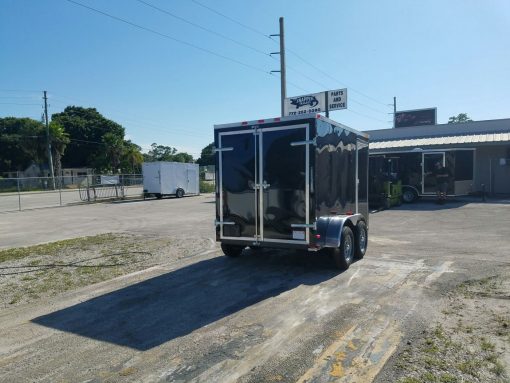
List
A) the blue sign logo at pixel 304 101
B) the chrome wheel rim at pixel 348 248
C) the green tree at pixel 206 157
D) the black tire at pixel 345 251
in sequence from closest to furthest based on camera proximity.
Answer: the black tire at pixel 345 251
the chrome wheel rim at pixel 348 248
the blue sign logo at pixel 304 101
the green tree at pixel 206 157

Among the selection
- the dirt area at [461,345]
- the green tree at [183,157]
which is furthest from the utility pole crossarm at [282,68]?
the green tree at [183,157]

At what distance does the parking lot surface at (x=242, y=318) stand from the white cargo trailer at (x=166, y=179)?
21.5 m

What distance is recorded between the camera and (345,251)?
782cm

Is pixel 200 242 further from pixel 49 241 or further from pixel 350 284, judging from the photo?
pixel 350 284

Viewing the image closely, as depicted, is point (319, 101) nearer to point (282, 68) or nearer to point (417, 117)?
point (282, 68)

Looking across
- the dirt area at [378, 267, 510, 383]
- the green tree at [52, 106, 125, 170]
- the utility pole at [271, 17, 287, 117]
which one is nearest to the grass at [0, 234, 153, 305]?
the dirt area at [378, 267, 510, 383]

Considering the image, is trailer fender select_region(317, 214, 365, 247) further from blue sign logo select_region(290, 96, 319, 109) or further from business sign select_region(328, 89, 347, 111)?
business sign select_region(328, 89, 347, 111)

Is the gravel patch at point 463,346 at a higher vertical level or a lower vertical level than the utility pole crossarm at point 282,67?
lower

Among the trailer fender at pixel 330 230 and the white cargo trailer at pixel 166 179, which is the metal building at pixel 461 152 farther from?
the trailer fender at pixel 330 230

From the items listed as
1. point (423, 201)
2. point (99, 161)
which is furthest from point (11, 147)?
point (423, 201)

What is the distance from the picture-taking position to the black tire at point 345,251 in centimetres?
758

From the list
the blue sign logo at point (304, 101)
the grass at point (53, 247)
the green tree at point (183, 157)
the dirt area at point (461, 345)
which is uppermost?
the blue sign logo at point (304, 101)

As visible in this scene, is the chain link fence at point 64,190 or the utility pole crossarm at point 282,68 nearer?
the utility pole crossarm at point 282,68

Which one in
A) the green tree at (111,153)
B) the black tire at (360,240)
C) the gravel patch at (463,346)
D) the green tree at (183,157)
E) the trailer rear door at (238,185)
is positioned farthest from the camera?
the green tree at (183,157)
